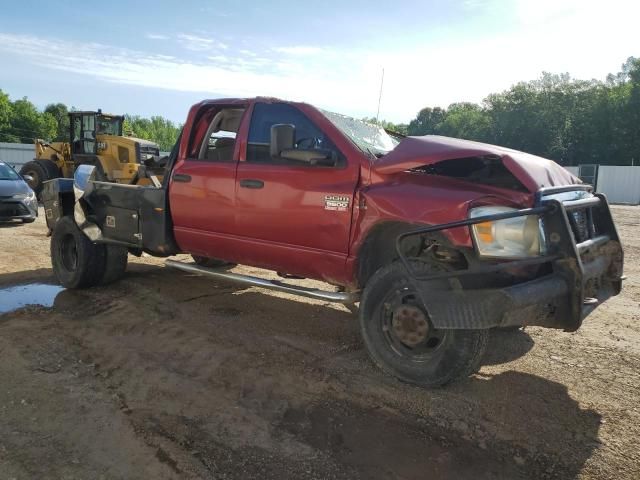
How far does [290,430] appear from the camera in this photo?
301cm

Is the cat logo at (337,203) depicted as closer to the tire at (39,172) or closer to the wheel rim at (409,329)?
the wheel rim at (409,329)

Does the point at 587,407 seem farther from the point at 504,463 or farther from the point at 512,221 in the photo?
the point at 512,221

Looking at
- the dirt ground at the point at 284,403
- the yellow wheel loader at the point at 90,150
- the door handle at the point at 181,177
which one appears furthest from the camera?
the yellow wheel loader at the point at 90,150

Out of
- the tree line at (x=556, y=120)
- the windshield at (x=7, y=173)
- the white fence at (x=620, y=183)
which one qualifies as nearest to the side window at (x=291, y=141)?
the windshield at (x=7, y=173)

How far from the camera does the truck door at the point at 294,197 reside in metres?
4.05

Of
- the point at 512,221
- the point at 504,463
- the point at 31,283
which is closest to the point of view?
the point at 504,463

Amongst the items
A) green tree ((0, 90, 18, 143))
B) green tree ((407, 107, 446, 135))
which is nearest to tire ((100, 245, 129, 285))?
green tree ((0, 90, 18, 143))

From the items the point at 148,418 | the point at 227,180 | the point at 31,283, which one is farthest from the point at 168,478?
the point at 31,283

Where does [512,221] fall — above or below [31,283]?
above

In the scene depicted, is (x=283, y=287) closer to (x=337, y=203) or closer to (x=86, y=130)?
(x=337, y=203)

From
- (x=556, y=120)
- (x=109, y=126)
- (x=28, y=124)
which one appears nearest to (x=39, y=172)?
(x=109, y=126)

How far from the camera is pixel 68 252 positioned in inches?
254

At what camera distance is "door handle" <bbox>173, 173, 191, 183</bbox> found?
16.8 ft

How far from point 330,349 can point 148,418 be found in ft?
5.53
